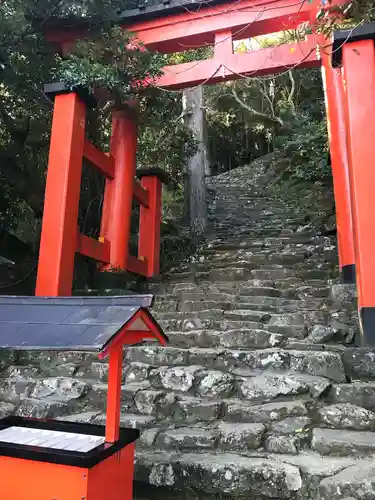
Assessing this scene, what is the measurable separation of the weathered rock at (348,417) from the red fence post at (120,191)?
3.54 meters

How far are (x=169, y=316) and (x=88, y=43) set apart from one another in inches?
136

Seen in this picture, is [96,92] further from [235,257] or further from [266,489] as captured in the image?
[266,489]

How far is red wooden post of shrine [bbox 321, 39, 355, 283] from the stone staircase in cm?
48

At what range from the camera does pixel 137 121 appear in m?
5.88

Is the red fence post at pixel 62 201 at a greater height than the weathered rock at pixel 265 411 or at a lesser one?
greater

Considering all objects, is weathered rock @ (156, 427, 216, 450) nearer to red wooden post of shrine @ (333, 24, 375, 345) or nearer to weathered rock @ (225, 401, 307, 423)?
weathered rock @ (225, 401, 307, 423)

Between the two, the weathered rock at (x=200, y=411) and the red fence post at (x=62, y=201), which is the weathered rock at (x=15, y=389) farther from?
the weathered rock at (x=200, y=411)

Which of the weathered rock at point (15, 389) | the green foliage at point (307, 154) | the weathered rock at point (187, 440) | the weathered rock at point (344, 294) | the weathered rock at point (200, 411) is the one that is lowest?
the weathered rock at point (187, 440)

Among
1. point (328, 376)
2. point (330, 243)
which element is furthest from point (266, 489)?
point (330, 243)

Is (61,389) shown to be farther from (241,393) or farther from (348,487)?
(348,487)

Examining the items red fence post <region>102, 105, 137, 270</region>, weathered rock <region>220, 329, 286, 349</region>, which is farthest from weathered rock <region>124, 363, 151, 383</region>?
red fence post <region>102, 105, 137, 270</region>

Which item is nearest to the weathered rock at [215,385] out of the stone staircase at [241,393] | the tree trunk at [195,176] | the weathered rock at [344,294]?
the stone staircase at [241,393]

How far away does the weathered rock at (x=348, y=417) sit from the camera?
9.00 feet

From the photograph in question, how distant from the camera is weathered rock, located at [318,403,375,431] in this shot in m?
2.74
